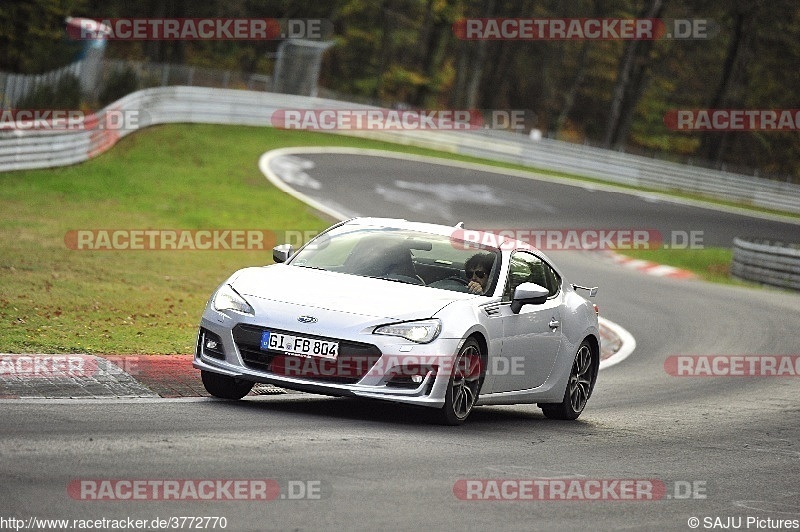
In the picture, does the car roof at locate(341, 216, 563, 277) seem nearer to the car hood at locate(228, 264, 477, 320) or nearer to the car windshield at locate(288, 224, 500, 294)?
the car windshield at locate(288, 224, 500, 294)

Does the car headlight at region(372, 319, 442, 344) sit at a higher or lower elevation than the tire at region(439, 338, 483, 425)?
higher

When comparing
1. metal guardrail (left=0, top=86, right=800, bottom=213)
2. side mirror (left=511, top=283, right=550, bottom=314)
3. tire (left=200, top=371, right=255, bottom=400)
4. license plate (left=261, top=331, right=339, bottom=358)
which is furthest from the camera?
metal guardrail (left=0, top=86, right=800, bottom=213)

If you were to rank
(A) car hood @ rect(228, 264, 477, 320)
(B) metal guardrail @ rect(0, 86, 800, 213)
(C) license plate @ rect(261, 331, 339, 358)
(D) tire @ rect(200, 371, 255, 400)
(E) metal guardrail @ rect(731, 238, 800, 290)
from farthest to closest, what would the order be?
(B) metal guardrail @ rect(0, 86, 800, 213)
(E) metal guardrail @ rect(731, 238, 800, 290)
(D) tire @ rect(200, 371, 255, 400)
(A) car hood @ rect(228, 264, 477, 320)
(C) license plate @ rect(261, 331, 339, 358)

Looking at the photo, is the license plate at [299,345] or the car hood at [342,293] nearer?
the license plate at [299,345]

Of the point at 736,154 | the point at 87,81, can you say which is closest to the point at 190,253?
the point at 87,81

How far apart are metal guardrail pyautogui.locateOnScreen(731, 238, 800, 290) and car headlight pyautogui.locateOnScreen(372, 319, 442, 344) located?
20.1 m

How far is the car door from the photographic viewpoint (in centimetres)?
995

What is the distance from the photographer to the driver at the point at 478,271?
9.91 metres

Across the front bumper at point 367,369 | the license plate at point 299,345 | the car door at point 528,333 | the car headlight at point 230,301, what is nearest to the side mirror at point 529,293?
the car door at point 528,333

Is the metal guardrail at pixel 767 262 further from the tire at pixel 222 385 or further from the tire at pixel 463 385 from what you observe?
the tire at pixel 222 385

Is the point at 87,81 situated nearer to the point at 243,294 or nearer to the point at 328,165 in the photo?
the point at 328,165

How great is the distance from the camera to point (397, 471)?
7469mm

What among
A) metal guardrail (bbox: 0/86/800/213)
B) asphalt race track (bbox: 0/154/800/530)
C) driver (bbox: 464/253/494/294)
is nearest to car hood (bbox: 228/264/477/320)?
driver (bbox: 464/253/494/294)

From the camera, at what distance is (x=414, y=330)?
8914 mm
